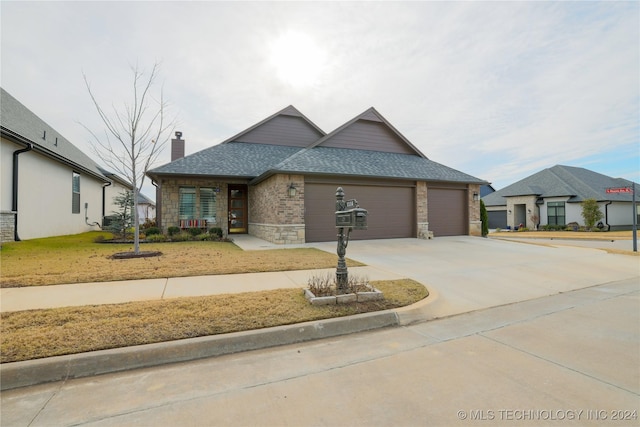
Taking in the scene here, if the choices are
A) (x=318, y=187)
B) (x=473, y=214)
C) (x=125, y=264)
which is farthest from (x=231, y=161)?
(x=473, y=214)

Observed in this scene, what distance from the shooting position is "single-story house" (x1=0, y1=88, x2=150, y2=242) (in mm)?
10828

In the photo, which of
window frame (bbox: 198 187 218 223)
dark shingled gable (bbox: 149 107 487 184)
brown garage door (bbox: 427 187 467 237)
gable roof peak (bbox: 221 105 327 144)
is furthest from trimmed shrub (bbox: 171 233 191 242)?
brown garage door (bbox: 427 187 467 237)

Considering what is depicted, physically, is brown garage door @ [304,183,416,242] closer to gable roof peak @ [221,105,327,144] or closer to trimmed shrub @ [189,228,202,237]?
trimmed shrub @ [189,228,202,237]

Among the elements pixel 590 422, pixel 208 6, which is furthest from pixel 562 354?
pixel 208 6

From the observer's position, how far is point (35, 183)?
12547 millimetres

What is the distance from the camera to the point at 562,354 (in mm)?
3162

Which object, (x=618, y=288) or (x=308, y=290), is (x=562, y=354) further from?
(x=618, y=288)

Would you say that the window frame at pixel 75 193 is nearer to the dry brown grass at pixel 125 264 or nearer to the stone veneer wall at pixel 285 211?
the dry brown grass at pixel 125 264

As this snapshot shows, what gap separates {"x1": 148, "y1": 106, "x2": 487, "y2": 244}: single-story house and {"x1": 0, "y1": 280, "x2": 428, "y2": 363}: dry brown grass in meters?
7.65

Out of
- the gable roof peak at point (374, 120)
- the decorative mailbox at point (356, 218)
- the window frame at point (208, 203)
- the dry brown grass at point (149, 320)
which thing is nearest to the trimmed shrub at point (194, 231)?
the window frame at point (208, 203)

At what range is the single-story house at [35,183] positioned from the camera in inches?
426

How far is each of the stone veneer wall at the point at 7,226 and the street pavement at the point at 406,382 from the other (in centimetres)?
1185

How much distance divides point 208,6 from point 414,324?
10322 mm

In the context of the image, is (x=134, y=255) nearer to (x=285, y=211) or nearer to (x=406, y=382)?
(x=285, y=211)
